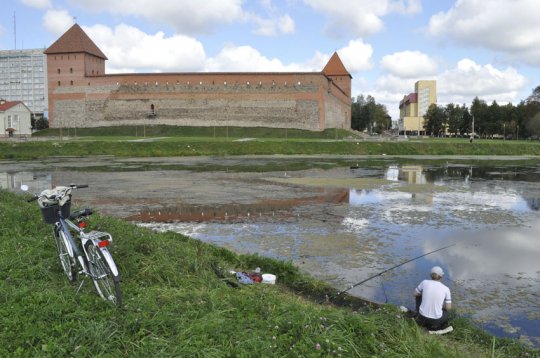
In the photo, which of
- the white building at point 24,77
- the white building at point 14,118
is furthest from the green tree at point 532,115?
the white building at point 24,77

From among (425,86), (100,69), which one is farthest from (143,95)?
(425,86)

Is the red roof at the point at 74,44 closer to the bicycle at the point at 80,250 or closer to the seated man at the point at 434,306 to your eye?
the bicycle at the point at 80,250

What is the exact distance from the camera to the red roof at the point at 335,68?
249 ft

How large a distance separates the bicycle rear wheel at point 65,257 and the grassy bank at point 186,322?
12 cm

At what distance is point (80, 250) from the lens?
489 centimetres

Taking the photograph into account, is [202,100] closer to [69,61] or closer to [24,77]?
[69,61]

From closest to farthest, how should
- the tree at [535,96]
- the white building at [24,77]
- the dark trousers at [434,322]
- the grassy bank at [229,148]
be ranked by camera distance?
1. the dark trousers at [434,322]
2. the grassy bank at [229,148]
3. the tree at [535,96]
4. the white building at [24,77]

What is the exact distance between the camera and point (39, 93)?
5305 inches

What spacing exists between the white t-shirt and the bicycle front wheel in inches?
112

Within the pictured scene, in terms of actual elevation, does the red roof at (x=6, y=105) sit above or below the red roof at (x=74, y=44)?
below

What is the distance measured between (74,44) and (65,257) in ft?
210

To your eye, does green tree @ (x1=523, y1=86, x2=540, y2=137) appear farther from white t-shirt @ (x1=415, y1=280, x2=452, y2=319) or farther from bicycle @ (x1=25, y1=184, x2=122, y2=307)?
bicycle @ (x1=25, y1=184, x2=122, y2=307)

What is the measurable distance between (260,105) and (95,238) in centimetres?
5678

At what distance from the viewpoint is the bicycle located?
4.11m
